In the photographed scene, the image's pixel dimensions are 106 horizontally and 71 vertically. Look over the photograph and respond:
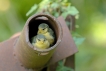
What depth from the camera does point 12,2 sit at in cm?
320

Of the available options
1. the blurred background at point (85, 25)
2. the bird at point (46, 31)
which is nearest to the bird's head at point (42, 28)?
the bird at point (46, 31)

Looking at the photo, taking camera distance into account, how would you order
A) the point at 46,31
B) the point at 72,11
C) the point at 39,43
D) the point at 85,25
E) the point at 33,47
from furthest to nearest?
the point at 85,25 → the point at 72,11 → the point at 46,31 → the point at 39,43 → the point at 33,47

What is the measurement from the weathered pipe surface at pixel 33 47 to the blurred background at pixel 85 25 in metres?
1.50

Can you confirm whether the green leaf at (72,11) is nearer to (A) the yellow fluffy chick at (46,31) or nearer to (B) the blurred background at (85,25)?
(A) the yellow fluffy chick at (46,31)

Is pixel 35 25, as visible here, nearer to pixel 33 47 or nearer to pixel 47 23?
pixel 47 23

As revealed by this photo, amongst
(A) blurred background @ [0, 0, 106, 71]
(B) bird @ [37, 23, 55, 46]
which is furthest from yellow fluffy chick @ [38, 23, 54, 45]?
(A) blurred background @ [0, 0, 106, 71]

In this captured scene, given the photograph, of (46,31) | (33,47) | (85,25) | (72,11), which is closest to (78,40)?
(72,11)

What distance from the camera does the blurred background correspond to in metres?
2.91

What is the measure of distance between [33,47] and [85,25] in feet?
6.39

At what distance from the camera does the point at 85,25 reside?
3109mm

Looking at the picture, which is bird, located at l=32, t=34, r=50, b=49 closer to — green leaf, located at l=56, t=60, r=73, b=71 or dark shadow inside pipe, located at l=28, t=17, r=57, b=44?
dark shadow inside pipe, located at l=28, t=17, r=57, b=44

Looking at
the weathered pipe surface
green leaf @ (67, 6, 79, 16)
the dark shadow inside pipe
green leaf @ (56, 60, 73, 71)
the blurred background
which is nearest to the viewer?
the weathered pipe surface

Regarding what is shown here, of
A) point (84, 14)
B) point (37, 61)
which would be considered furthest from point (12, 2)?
point (37, 61)

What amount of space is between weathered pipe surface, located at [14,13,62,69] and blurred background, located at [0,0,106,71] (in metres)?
1.50
